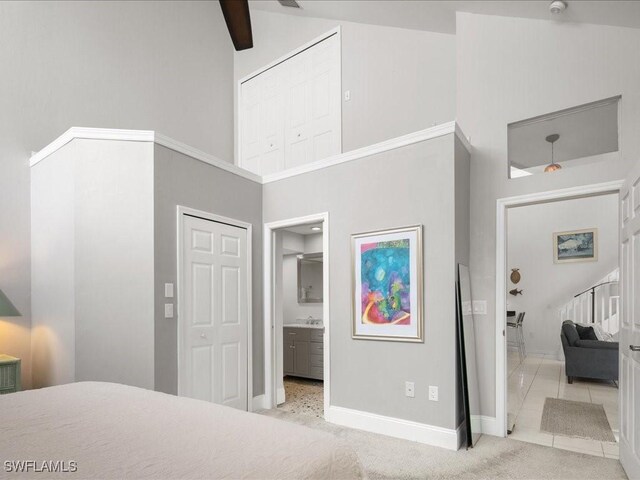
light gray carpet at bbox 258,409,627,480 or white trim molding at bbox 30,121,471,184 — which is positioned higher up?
white trim molding at bbox 30,121,471,184

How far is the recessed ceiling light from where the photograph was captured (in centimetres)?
325

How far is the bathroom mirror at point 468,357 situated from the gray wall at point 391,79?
1.96m

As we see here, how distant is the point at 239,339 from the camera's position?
4.18m

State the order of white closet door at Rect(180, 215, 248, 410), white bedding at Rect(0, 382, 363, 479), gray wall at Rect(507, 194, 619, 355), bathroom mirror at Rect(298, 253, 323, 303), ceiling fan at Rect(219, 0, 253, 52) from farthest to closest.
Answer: gray wall at Rect(507, 194, 619, 355), bathroom mirror at Rect(298, 253, 323, 303), ceiling fan at Rect(219, 0, 253, 52), white closet door at Rect(180, 215, 248, 410), white bedding at Rect(0, 382, 363, 479)

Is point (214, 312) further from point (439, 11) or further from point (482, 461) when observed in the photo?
point (439, 11)

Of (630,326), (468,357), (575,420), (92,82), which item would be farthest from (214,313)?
(575,420)

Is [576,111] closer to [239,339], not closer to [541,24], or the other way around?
[541,24]

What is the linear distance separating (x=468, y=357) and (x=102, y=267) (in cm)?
310

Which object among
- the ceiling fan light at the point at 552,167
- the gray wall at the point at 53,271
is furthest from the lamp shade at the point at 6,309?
the ceiling fan light at the point at 552,167

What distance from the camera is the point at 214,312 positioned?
12.8ft

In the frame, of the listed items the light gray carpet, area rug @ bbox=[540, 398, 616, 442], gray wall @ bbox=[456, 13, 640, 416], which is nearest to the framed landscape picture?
area rug @ bbox=[540, 398, 616, 442]

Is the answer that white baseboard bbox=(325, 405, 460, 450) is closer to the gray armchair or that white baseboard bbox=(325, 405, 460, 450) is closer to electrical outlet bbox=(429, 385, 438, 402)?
electrical outlet bbox=(429, 385, 438, 402)

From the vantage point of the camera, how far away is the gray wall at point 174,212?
335cm

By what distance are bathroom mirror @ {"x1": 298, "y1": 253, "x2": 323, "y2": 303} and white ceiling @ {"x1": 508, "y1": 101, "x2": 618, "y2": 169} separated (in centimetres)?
327
